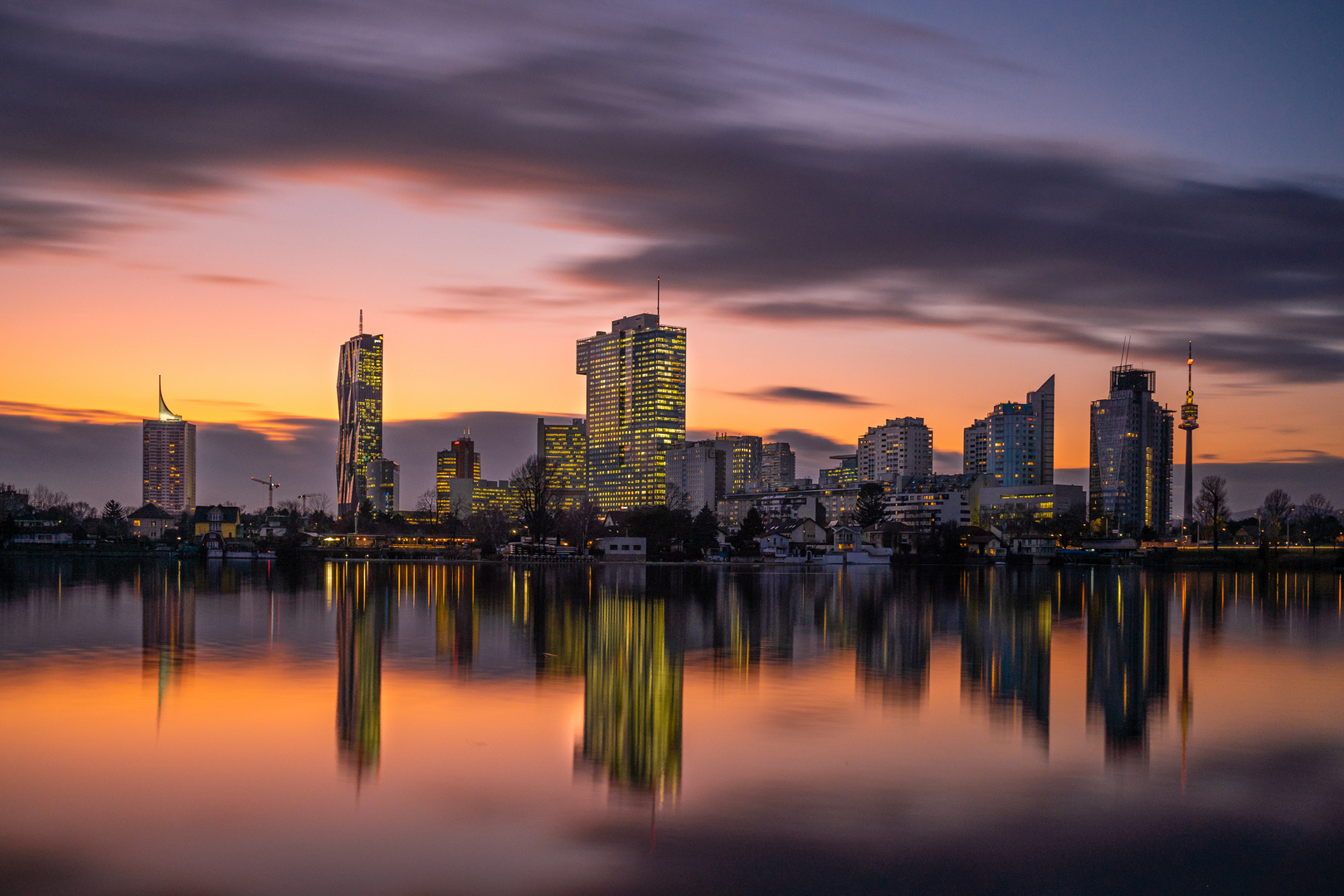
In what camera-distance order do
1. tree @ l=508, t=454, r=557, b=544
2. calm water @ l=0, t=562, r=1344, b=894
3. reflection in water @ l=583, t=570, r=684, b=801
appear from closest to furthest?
calm water @ l=0, t=562, r=1344, b=894 < reflection in water @ l=583, t=570, r=684, b=801 < tree @ l=508, t=454, r=557, b=544

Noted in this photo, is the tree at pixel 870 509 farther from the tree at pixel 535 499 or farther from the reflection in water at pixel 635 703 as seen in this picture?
the reflection in water at pixel 635 703

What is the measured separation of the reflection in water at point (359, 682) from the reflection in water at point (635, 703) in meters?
2.90

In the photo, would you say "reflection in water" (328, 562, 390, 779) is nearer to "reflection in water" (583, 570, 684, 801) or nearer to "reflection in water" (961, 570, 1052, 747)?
"reflection in water" (583, 570, 684, 801)

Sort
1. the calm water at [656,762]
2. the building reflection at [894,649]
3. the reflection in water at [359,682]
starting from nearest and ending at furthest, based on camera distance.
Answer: the calm water at [656,762]
the reflection in water at [359,682]
the building reflection at [894,649]

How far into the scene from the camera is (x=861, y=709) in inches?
711

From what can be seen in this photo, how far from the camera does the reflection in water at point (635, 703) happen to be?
1352 cm

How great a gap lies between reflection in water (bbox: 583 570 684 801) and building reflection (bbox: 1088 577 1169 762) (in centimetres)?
600

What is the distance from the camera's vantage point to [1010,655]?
87.1 ft

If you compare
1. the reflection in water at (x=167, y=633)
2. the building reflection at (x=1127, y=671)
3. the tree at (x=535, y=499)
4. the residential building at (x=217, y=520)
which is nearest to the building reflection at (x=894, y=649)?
the building reflection at (x=1127, y=671)

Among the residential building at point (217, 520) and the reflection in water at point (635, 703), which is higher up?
the reflection in water at point (635, 703)

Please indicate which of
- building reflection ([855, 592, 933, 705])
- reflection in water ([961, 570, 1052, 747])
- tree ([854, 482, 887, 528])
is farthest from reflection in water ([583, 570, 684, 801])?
tree ([854, 482, 887, 528])

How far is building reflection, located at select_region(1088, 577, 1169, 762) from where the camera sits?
54.5 ft

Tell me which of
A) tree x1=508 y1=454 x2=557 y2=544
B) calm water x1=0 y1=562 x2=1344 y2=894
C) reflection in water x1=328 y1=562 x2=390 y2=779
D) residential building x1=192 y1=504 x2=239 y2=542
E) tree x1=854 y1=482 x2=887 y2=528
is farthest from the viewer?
residential building x1=192 y1=504 x2=239 y2=542

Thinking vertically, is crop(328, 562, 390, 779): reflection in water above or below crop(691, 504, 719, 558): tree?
above
